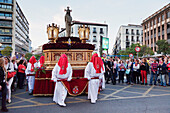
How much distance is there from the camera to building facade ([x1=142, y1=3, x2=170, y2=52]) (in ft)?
131

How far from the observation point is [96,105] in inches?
229

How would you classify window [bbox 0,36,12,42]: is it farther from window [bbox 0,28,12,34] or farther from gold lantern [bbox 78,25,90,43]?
gold lantern [bbox 78,25,90,43]

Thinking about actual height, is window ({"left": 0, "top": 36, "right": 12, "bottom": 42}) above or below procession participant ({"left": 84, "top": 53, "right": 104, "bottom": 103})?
above

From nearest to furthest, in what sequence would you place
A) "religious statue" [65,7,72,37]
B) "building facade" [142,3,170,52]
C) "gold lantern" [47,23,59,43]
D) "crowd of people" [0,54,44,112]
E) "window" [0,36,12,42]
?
"crowd of people" [0,54,44,112] < "gold lantern" [47,23,59,43] < "religious statue" [65,7,72,37] < "building facade" [142,3,170,52] < "window" [0,36,12,42]

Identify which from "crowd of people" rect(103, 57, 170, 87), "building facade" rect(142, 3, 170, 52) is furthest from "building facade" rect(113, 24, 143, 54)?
"crowd of people" rect(103, 57, 170, 87)

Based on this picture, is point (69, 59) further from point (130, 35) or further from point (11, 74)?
point (130, 35)

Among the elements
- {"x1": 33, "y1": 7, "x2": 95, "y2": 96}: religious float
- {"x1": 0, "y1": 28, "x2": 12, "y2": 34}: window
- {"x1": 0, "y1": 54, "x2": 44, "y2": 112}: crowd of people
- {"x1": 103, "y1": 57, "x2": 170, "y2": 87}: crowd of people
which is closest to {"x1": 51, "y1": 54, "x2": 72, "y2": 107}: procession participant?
{"x1": 33, "y1": 7, "x2": 95, "y2": 96}: religious float

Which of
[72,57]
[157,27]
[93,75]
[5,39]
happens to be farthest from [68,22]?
[5,39]

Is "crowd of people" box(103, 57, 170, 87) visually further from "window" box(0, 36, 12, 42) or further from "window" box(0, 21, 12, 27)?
"window" box(0, 21, 12, 27)

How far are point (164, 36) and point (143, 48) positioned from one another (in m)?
7.83

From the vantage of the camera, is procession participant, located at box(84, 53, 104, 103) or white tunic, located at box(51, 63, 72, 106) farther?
procession participant, located at box(84, 53, 104, 103)

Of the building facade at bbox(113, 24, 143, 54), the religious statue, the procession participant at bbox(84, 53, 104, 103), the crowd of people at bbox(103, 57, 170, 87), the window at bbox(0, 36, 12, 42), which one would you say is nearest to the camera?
the procession participant at bbox(84, 53, 104, 103)

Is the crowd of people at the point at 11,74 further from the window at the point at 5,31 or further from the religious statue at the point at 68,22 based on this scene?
the window at the point at 5,31

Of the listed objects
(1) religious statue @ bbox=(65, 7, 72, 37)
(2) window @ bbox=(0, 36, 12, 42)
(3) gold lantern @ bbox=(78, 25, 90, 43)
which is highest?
(2) window @ bbox=(0, 36, 12, 42)
